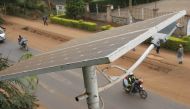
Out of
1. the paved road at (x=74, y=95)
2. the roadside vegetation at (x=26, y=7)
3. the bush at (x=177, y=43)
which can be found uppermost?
the roadside vegetation at (x=26, y=7)

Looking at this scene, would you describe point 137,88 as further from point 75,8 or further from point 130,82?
point 75,8

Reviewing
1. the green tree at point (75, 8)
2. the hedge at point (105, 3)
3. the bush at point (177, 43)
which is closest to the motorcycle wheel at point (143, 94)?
the bush at point (177, 43)

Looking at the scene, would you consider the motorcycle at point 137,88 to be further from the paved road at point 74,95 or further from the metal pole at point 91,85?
the metal pole at point 91,85

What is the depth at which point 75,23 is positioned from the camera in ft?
117

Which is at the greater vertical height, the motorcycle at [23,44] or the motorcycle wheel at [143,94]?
the motorcycle at [23,44]

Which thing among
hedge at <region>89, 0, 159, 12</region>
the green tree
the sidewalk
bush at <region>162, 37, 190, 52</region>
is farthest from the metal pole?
hedge at <region>89, 0, 159, 12</region>

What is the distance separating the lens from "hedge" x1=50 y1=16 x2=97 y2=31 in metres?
33.8

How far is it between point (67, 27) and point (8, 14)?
11.7 meters

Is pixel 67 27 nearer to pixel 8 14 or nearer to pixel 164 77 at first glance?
pixel 8 14

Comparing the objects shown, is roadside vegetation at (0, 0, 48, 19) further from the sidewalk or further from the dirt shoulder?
A: the dirt shoulder

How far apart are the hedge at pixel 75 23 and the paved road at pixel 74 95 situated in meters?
10.4

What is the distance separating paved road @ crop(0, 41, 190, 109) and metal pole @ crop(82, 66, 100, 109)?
12254 mm

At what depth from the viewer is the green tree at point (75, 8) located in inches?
1476

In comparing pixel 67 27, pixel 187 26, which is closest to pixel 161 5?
pixel 67 27
